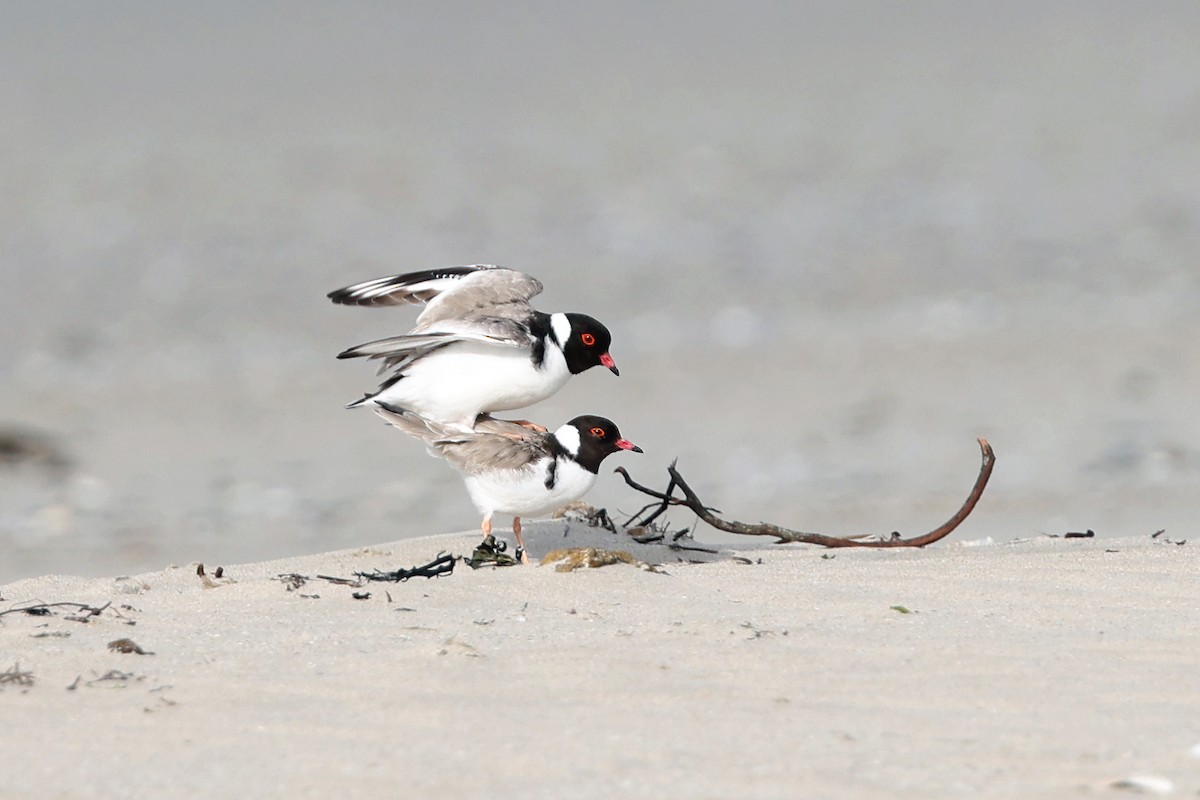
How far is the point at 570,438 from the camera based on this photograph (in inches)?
240

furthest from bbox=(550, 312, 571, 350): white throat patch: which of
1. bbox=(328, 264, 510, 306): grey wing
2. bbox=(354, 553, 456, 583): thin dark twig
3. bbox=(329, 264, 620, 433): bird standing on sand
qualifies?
bbox=(354, 553, 456, 583): thin dark twig

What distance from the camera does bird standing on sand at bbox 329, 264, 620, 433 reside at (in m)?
6.54

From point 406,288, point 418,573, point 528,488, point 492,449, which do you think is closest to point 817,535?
point 528,488

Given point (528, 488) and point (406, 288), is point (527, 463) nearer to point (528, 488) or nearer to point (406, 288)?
point (528, 488)

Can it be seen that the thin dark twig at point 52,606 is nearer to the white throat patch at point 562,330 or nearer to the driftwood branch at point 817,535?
the driftwood branch at point 817,535

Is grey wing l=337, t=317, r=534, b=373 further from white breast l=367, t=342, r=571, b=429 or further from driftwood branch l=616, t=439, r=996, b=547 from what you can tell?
driftwood branch l=616, t=439, r=996, b=547

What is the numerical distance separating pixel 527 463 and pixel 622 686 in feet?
7.90

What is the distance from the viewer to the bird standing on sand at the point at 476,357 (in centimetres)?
654

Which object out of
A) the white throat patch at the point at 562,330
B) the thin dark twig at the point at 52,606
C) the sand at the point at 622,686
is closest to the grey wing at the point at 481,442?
the white throat patch at the point at 562,330

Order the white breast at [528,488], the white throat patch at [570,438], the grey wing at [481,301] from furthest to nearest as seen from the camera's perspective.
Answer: the grey wing at [481,301], the white throat patch at [570,438], the white breast at [528,488]

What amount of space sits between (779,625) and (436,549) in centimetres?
218

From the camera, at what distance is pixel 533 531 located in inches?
267

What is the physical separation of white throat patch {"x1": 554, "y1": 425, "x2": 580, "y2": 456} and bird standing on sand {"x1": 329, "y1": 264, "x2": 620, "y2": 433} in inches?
15.9

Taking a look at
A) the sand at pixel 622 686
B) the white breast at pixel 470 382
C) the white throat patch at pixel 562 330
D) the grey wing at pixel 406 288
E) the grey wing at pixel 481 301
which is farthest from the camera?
the grey wing at pixel 406 288
